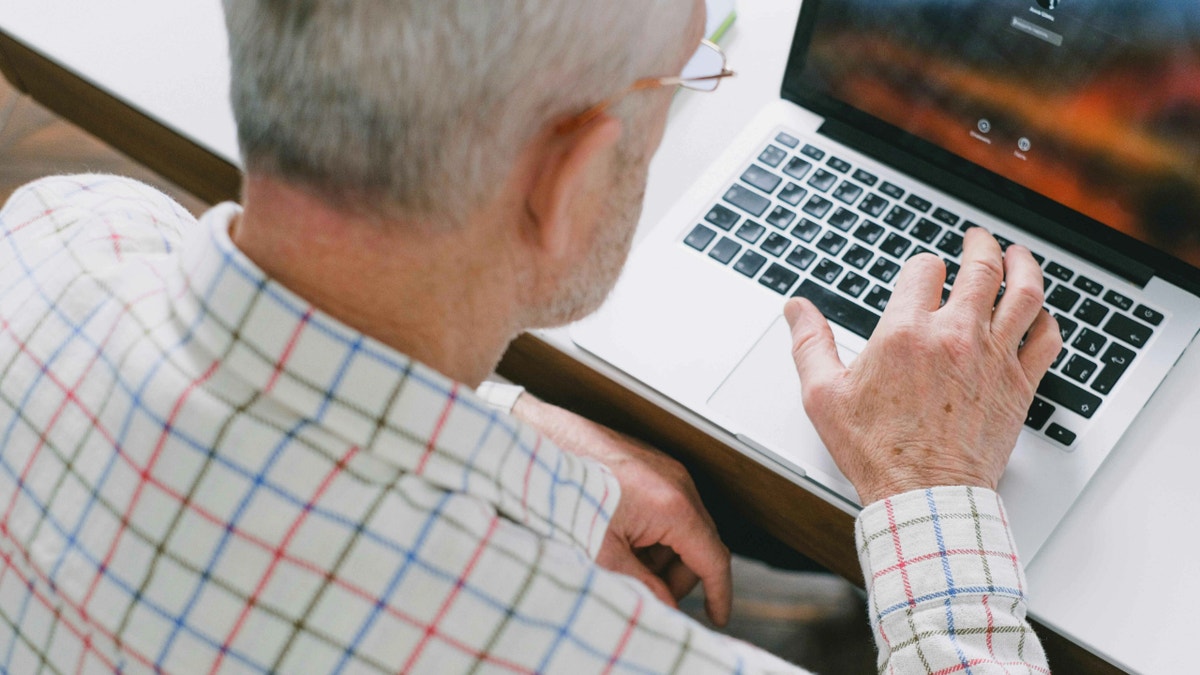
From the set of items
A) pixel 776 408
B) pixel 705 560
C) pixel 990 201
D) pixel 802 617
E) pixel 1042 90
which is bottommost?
pixel 802 617

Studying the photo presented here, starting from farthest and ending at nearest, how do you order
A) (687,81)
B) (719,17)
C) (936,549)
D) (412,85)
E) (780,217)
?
(719,17)
(780,217)
(936,549)
(687,81)
(412,85)

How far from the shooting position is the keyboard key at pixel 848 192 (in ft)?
3.14

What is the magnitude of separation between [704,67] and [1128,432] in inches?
17.4

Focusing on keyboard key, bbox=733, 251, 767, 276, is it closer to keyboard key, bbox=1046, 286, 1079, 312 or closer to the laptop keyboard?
the laptop keyboard

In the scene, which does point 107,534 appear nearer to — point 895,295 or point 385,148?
point 385,148

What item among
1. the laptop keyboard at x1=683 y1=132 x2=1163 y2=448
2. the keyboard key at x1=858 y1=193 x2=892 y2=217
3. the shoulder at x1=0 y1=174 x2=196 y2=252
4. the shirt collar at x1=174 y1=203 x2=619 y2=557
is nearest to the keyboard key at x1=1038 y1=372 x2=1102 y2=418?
the laptop keyboard at x1=683 y1=132 x2=1163 y2=448

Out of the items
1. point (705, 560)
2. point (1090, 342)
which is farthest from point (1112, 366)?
point (705, 560)

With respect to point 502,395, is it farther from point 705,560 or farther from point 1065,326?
point 1065,326

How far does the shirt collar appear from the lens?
Answer: 0.54m

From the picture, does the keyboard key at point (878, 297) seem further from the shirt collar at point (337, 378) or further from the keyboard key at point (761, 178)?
the shirt collar at point (337, 378)

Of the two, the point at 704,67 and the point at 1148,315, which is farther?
the point at 1148,315

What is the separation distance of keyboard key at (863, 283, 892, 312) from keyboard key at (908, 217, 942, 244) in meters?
0.07

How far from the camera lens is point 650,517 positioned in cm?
89

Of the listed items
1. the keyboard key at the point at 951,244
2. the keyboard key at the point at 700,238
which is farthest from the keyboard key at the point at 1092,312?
the keyboard key at the point at 700,238
